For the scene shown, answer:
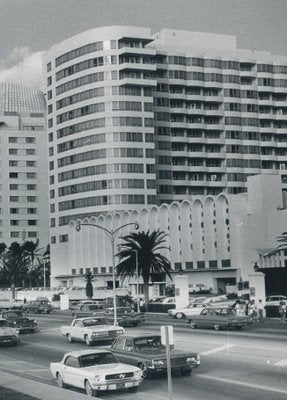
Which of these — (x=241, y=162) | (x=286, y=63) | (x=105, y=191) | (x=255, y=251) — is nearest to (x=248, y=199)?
(x=255, y=251)

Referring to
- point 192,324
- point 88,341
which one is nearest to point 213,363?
point 88,341

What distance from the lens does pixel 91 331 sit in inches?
1383

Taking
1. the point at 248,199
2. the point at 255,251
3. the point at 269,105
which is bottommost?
the point at 255,251

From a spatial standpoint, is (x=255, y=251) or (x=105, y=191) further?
(x=105, y=191)

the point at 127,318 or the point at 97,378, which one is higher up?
the point at 127,318

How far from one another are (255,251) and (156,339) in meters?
69.5

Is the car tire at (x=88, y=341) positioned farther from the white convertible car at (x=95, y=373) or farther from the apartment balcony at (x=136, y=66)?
the apartment balcony at (x=136, y=66)

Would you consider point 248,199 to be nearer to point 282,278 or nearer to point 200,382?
point 282,278

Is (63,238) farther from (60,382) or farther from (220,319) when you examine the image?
(60,382)

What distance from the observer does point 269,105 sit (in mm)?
139500

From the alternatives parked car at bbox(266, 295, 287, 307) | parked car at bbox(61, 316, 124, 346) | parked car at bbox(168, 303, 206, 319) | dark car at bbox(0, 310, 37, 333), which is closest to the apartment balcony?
parked car at bbox(168, 303, 206, 319)

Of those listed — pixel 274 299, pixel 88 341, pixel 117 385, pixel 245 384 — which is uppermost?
pixel 274 299

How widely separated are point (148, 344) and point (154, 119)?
4265 inches

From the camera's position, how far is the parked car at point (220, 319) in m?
40.4
